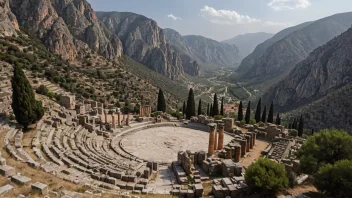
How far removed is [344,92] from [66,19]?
113039 millimetres

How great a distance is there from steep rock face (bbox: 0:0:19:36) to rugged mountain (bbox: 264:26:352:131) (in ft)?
298

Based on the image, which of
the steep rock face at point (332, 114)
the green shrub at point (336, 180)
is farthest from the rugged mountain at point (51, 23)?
the green shrub at point (336, 180)

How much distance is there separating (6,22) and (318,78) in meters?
118

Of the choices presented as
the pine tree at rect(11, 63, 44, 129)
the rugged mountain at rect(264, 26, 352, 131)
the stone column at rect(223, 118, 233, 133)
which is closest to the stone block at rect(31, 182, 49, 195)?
the pine tree at rect(11, 63, 44, 129)

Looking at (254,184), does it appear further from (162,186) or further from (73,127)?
(73,127)

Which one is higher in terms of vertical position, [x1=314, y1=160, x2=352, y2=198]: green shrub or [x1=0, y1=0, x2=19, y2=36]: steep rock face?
[x1=0, y1=0, x2=19, y2=36]: steep rock face

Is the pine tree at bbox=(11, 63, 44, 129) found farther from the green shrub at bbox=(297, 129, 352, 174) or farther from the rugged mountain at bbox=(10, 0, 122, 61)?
the rugged mountain at bbox=(10, 0, 122, 61)

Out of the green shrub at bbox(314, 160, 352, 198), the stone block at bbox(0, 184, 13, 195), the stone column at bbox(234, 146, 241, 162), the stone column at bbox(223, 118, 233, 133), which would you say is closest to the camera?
the stone block at bbox(0, 184, 13, 195)

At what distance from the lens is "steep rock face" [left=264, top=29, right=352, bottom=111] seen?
9832 cm

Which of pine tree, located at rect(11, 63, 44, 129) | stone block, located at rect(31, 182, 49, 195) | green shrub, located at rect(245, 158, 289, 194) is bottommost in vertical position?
stone block, located at rect(31, 182, 49, 195)

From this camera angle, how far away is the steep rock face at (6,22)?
65369 mm

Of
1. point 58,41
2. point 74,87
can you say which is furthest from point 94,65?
point 74,87

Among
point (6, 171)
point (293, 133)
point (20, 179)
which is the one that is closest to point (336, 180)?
point (20, 179)

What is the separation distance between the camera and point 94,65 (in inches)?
3595
